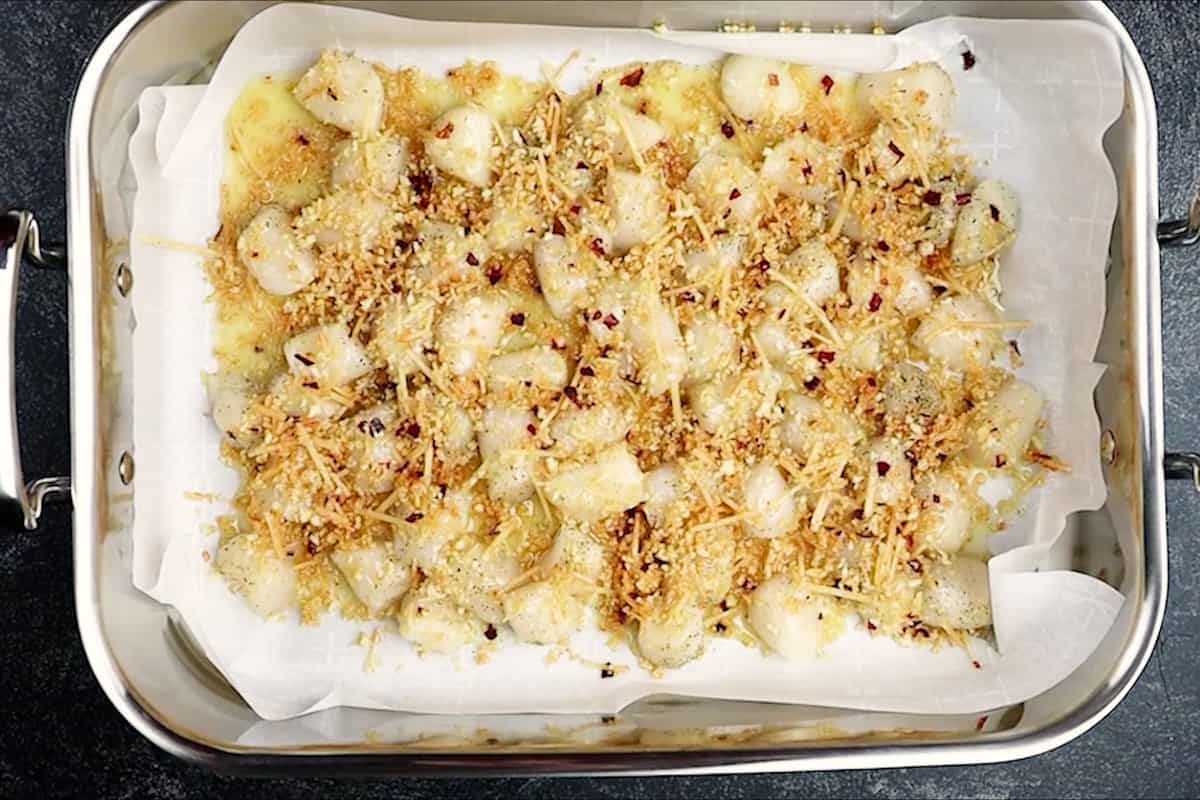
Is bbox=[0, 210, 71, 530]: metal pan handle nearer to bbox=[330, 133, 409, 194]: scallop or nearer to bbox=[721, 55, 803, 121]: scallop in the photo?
bbox=[330, 133, 409, 194]: scallop

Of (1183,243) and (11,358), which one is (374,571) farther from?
(1183,243)

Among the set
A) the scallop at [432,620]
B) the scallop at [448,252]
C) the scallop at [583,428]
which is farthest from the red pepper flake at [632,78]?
the scallop at [432,620]

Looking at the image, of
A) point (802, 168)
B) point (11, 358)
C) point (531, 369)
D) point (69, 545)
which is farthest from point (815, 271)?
point (69, 545)

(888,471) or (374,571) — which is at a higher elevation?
(888,471)

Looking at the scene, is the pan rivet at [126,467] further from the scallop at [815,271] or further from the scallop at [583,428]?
the scallop at [815,271]

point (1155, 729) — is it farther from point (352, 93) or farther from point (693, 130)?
point (352, 93)
